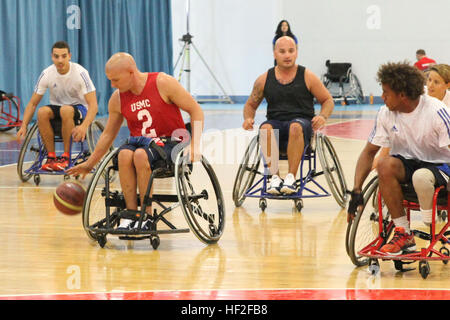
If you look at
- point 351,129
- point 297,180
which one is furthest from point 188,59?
point 297,180

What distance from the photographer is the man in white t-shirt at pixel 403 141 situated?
3.51m

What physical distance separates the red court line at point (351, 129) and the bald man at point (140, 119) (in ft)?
19.9

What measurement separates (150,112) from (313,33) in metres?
13.3

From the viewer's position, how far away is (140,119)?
4324 mm

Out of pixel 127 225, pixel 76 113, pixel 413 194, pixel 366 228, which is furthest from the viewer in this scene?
pixel 76 113

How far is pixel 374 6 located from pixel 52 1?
24.2ft

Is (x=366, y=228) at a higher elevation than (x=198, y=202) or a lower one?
lower

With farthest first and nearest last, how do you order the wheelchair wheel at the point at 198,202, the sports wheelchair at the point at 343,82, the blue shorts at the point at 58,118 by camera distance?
1. the sports wheelchair at the point at 343,82
2. the blue shorts at the point at 58,118
3. the wheelchair wheel at the point at 198,202

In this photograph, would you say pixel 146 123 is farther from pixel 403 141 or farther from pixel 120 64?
pixel 403 141

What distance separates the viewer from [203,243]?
14.4ft

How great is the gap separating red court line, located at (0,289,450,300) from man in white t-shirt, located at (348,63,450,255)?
29cm

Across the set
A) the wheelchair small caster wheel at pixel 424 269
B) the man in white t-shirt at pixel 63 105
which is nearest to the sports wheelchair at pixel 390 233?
the wheelchair small caster wheel at pixel 424 269

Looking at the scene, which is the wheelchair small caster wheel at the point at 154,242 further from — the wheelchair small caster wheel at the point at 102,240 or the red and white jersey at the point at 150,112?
the red and white jersey at the point at 150,112

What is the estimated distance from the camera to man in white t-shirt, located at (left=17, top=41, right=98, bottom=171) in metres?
6.38
